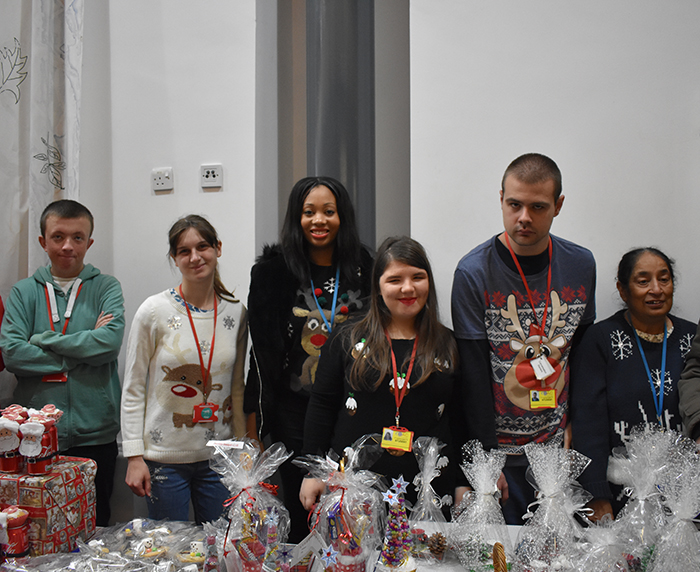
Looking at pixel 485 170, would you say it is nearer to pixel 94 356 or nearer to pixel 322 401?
pixel 322 401

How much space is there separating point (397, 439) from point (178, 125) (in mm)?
2255

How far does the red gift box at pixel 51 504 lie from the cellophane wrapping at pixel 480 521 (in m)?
1.07

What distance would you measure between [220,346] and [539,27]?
2075mm

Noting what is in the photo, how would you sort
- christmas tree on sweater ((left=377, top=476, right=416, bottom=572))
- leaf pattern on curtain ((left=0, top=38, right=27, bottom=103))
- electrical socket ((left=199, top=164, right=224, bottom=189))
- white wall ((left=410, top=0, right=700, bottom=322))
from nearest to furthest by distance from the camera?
christmas tree on sweater ((left=377, top=476, right=416, bottom=572)) < white wall ((left=410, top=0, right=700, bottom=322)) < leaf pattern on curtain ((left=0, top=38, right=27, bottom=103)) < electrical socket ((left=199, top=164, right=224, bottom=189))

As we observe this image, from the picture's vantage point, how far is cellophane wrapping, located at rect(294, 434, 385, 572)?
1.21 m

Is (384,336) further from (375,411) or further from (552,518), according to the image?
(552,518)

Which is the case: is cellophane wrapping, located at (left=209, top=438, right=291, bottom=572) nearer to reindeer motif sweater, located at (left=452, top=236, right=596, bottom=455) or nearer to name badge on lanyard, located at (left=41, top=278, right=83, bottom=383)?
reindeer motif sweater, located at (left=452, top=236, right=596, bottom=455)

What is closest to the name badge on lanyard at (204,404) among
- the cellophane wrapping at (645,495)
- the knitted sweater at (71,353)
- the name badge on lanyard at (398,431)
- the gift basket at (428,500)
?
the knitted sweater at (71,353)

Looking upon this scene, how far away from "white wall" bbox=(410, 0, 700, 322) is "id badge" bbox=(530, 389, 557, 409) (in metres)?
0.78

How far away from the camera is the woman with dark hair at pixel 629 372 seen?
1839mm

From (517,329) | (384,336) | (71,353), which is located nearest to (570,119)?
(517,329)

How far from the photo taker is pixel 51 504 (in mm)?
1417

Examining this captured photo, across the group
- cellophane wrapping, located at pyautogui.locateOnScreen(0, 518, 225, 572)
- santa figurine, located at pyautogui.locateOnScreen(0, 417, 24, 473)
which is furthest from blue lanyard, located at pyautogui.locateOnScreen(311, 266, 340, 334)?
santa figurine, located at pyautogui.locateOnScreen(0, 417, 24, 473)

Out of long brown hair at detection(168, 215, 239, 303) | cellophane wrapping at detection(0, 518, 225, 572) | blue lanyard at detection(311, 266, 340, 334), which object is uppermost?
long brown hair at detection(168, 215, 239, 303)
